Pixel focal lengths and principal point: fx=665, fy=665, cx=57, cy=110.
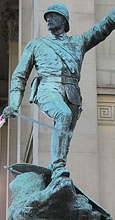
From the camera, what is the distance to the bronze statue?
27.7ft

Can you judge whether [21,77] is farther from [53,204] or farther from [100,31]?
[53,204]

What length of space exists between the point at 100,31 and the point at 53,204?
9.26ft

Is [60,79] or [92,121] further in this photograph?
[92,121]

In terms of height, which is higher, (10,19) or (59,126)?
(10,19)

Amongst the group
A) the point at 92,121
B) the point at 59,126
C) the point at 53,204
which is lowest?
the point at 53,204

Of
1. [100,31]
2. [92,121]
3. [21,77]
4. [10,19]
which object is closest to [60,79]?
[21,77]

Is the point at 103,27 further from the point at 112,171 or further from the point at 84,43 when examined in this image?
the point at 112,171

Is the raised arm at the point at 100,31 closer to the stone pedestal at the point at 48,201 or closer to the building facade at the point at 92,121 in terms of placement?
the stone pedestal at the point at 48,201

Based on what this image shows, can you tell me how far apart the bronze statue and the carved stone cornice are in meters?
20.3

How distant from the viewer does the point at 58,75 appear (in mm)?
8984

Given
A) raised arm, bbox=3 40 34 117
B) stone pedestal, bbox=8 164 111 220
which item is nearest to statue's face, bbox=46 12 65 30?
raised arm, bbox=3 40 34 117

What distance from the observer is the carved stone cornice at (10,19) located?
1166 inches

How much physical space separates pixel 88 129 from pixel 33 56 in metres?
5.06

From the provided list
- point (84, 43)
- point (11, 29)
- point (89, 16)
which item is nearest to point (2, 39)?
point (11, 29)
